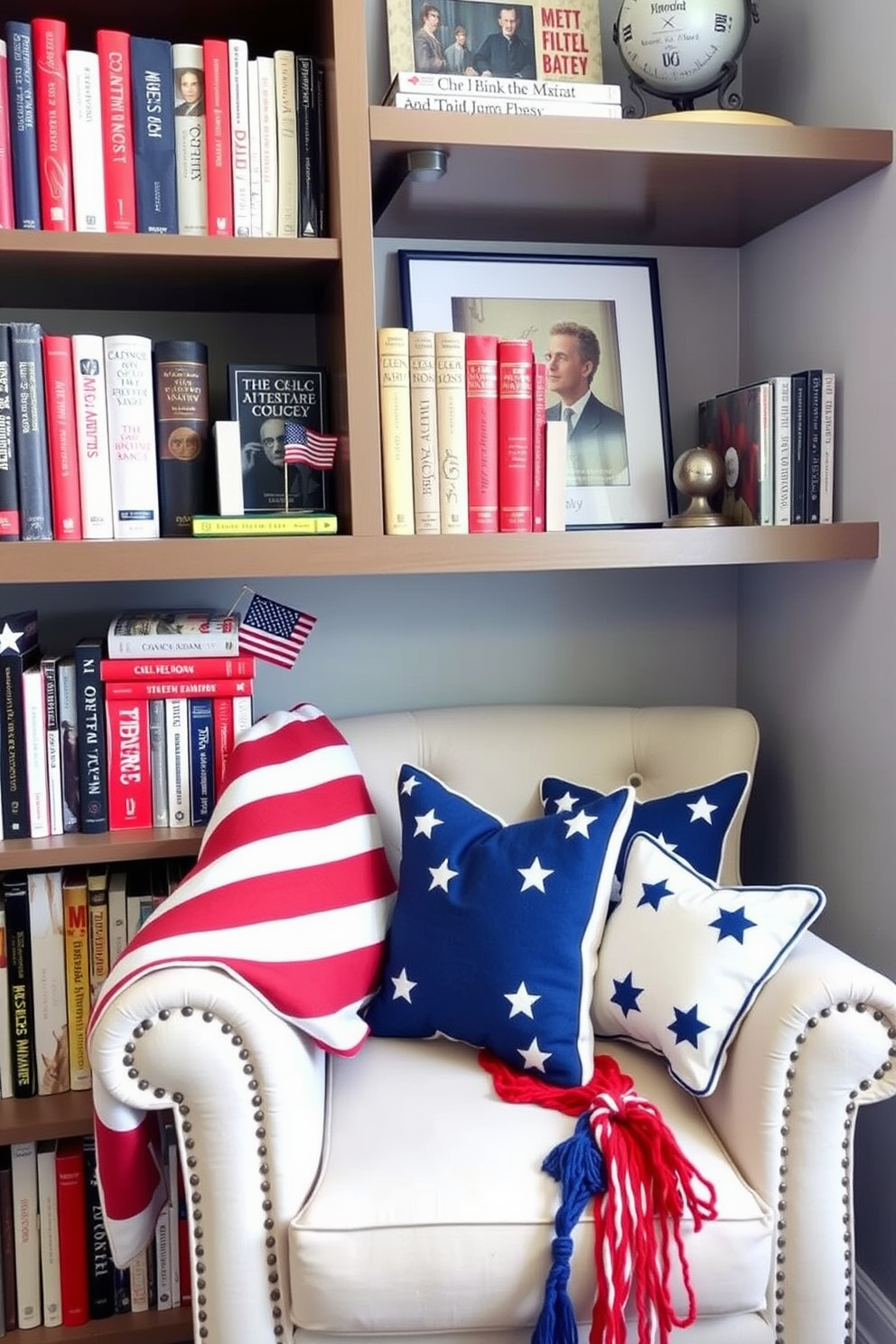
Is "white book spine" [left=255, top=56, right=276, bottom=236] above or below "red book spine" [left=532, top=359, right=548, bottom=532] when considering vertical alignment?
above

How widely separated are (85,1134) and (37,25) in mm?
1494

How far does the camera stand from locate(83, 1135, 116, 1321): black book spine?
170cm

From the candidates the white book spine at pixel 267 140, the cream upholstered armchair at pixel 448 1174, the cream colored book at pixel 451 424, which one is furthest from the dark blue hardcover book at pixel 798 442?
the white book spine at pixel 267 140

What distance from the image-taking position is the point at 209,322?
6.11 ft

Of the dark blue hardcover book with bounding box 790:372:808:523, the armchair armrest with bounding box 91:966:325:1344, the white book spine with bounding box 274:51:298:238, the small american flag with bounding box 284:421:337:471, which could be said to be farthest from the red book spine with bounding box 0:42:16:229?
the dark blue hardcover book with bounding box 790:372:808:523

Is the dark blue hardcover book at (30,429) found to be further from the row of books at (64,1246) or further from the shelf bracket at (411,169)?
the row of books at (64,1246)

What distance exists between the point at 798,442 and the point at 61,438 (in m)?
1.07

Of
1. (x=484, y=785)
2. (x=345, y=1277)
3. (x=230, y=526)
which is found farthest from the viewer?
(x=484, y=785)

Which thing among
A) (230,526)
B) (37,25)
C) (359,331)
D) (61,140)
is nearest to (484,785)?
(230,526)

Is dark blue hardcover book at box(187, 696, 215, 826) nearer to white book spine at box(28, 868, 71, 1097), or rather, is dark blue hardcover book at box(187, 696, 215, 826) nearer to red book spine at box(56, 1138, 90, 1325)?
Answer: white book spine at box(28, 868, 71, 1097)

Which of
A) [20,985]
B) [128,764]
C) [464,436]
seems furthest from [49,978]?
[464,436]

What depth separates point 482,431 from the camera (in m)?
1.60

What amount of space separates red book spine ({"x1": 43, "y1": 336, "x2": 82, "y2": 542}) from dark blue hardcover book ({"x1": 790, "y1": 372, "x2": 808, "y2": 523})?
104 centimetres

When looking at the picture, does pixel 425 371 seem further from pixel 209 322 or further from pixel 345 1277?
pixel 345 1277
